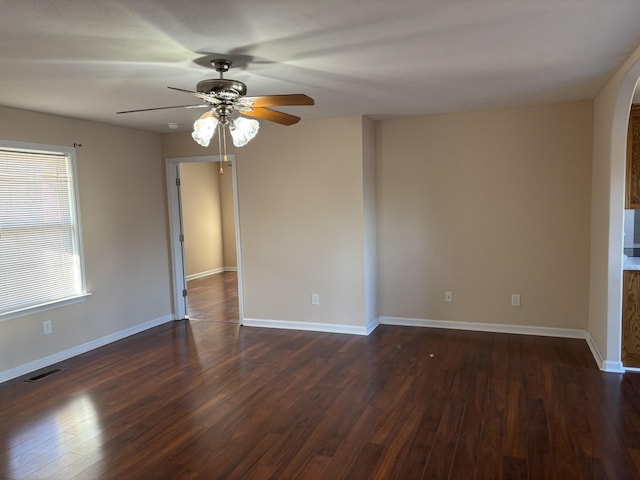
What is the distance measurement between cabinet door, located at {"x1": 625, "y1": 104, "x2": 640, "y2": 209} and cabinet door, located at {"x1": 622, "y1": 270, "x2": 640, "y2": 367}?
60 centimetres

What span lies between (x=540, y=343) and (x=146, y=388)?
11.9 feet

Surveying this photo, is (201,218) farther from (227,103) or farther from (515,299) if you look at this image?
(227,103)

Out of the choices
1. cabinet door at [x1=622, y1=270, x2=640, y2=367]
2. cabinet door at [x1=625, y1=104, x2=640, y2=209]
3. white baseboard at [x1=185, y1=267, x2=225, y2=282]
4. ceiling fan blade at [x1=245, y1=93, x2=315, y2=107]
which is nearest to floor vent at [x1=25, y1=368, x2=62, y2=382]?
ceiling fan blade at [x1=245, y1=93, x2=315, y2=107]

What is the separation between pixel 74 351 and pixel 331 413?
2.86 m

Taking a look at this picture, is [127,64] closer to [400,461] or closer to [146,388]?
[146,388]

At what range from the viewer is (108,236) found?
16.2 feet

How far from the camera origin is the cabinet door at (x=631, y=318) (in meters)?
3.66

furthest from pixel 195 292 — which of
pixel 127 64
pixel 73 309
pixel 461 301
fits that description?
pixel 127 64

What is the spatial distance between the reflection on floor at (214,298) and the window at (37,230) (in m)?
1.78

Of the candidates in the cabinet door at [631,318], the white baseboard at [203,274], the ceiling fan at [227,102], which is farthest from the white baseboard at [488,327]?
the white baseboard at [203,274]

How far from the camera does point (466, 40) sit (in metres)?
2.53

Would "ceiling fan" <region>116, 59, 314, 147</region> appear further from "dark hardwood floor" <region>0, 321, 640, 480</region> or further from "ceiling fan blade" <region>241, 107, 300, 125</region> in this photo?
"dark hardwood floor" <region>0, 321, 640, 480</region>

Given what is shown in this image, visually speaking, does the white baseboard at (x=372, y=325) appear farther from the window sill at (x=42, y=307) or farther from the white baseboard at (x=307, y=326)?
the window sill at (x=42, y=307)

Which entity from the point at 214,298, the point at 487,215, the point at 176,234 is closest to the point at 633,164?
the point at 487,215
